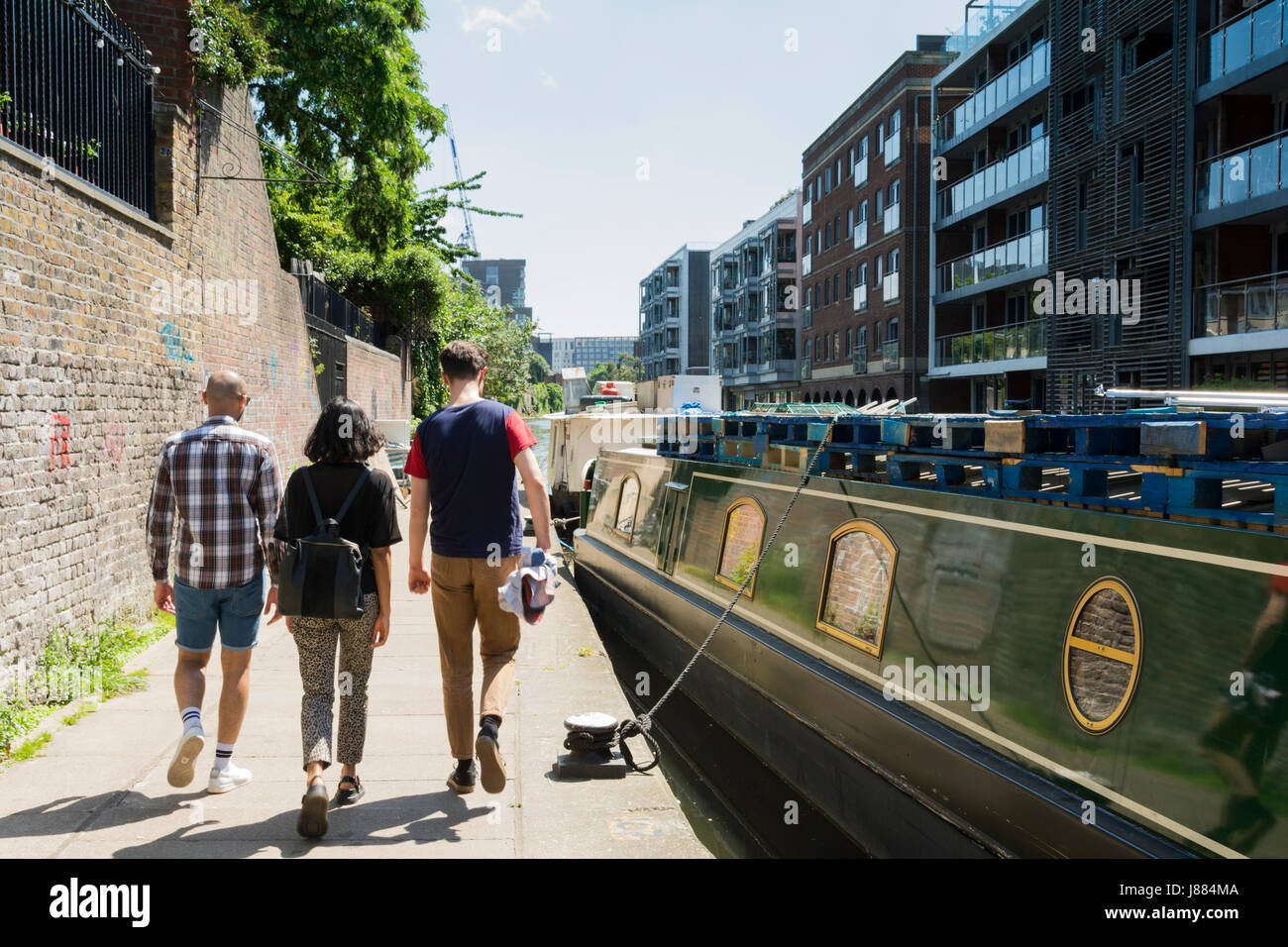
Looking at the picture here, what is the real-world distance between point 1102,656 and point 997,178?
92.6ft

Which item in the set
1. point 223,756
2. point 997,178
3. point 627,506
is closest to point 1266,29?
point 997,178

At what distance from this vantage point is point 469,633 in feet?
14.9

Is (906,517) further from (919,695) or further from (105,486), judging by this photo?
(105,486)

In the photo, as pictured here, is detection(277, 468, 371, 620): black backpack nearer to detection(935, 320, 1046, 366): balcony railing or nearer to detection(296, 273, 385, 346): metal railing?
detection(296, 273, 385, 346): metal railing

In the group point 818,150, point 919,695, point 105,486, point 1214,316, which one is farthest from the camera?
point 818,150

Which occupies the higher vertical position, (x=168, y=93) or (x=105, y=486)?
(x=168, y=93)

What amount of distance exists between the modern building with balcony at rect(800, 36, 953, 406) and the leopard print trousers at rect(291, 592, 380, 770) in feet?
110

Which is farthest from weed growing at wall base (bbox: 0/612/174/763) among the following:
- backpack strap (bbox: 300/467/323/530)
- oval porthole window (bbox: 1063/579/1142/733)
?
oval porthole window (bbox: 1063/579/1142/733)

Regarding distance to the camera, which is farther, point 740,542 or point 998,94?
point 998,94

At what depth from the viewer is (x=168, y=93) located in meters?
9.70

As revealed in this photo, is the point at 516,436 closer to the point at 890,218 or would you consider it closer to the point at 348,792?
the point at 348,792

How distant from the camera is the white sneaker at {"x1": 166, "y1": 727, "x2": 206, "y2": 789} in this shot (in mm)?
4293
